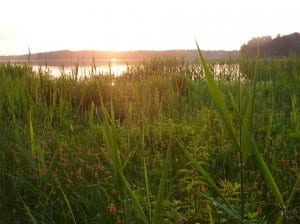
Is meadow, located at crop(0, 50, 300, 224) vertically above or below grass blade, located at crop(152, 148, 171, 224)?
below

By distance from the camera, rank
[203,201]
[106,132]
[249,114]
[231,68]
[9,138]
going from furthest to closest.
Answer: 1. [231,68]
2. [9,138]
3. [203,201]
4. [106,132]
5. [249,114]

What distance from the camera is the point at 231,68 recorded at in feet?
33.7

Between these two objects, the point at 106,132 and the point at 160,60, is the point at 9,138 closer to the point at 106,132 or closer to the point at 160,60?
the point at 106,132

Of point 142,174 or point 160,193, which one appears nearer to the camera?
point 160,193

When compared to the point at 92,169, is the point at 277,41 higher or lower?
higher

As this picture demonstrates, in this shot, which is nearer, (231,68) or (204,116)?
(204,116)

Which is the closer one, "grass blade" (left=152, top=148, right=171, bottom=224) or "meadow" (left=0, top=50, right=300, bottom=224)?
"grass blade" (left=152, top=148, right=171, bottom=224)

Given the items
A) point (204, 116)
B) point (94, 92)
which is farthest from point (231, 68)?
point (204, 116)

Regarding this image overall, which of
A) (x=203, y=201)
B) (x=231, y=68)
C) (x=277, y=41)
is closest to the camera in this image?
(x=203, y=201)

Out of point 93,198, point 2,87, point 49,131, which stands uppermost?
point 2,87

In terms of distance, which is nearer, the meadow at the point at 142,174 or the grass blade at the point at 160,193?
the grass blade at the point at 160,193

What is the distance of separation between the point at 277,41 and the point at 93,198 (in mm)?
29664

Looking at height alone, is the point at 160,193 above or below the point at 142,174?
above

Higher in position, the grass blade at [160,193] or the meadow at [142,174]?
the grass blade at [160,193]
